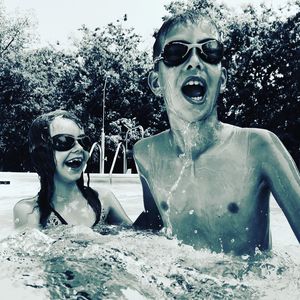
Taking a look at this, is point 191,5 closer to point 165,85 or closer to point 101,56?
point 101,56

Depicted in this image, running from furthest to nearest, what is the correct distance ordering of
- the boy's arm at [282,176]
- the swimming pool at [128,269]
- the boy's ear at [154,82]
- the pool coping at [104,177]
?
the pool coping at [104,177]
the boy's ear at [154,82]
the boy's arm at [282,176]
the swimming pool at [128,269]

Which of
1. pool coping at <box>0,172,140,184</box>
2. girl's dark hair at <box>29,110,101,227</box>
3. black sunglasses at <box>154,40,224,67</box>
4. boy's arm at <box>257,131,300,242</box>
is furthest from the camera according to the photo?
pool coping at <box>0,172,140,184</box>

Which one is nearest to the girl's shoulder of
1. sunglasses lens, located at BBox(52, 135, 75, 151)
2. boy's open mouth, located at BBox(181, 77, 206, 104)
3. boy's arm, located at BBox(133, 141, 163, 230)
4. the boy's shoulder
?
sunglasses lens, located at BBox(52, 135, 75, 151)

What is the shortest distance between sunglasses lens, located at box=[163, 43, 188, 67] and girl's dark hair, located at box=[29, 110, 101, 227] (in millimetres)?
872

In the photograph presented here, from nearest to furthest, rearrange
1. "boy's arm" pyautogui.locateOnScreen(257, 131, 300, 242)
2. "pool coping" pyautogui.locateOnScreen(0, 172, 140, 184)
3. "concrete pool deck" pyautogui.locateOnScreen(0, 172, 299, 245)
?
"boy's arm" pyautogui.locateOnScreen(257, 131, 300, 242) → "concrete pool deck" pyautogui.locateOnScreen(0, 172, 299, 245) → "pool coping" pyautogui.locateOnScreen(0, 172, 140, 184)

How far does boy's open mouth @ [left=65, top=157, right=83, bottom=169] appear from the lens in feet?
10.1

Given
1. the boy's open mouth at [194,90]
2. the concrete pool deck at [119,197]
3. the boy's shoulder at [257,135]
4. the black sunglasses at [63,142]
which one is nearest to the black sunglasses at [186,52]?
the boy's open mouth at [194,90]

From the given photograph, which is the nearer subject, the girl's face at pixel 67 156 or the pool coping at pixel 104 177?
the girl's face at pixel 67 156

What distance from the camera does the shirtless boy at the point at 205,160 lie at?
8.03ft

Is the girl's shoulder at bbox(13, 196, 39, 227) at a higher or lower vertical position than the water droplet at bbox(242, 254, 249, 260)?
higher

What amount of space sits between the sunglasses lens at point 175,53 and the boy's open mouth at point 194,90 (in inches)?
4.3

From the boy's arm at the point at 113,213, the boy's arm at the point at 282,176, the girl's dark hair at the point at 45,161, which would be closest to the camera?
the boy's arm at the point at 282,176

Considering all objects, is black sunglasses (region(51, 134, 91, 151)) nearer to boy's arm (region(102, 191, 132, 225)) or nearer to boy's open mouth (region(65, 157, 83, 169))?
boy's open mouth (region(65, 157, 83, 169))

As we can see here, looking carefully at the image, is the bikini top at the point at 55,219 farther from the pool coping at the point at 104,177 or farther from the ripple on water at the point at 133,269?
the pool coping at the point at 104,177
